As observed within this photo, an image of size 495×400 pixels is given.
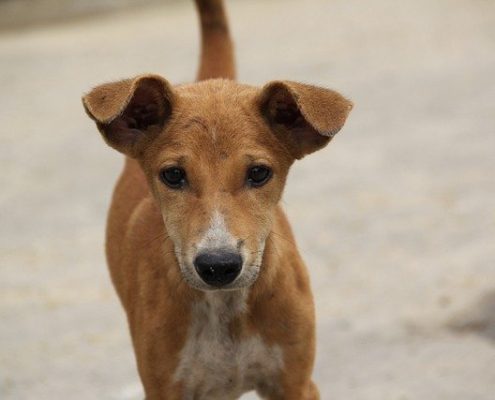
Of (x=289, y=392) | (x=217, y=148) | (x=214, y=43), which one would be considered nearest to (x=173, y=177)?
(x=217, y=148)

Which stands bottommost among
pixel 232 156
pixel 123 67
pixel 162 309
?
pixel 162 309

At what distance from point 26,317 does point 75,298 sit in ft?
1.29

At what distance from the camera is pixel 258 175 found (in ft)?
13.6

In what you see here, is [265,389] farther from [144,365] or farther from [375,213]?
[375,213]

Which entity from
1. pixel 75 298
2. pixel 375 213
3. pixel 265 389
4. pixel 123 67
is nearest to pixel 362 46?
pixel 123 67

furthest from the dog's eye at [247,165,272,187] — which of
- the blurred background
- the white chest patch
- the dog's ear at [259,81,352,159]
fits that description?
the blurred background

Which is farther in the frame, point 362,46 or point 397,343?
point 362,46

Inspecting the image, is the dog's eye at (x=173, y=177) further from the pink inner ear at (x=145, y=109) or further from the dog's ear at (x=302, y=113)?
the dog's ear at (x=302, y=113)

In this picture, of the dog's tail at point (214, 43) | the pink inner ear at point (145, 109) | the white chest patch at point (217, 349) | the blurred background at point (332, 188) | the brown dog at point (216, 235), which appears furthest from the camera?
the blurred background at point (332, 188)

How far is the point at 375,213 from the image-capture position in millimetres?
8680

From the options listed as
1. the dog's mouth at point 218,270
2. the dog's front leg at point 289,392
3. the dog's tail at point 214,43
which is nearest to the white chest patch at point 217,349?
the dog's front leg at point 289,392

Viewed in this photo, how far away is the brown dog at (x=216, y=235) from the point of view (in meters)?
4.02

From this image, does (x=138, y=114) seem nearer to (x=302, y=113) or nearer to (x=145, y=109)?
(x=145, y=109)

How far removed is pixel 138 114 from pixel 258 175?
56cm
